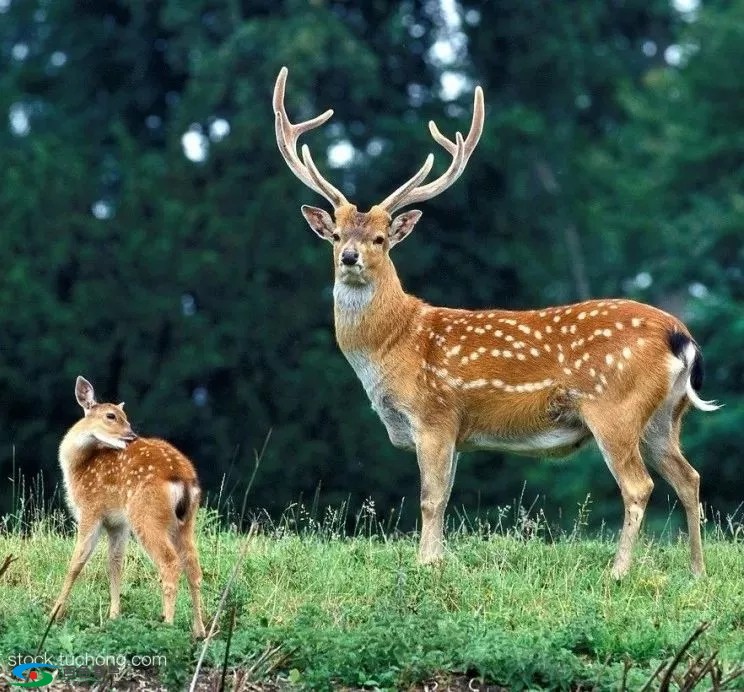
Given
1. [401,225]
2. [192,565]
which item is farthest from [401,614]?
[401,225]

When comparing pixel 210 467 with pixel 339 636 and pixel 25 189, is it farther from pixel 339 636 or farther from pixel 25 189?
pixel 339 636

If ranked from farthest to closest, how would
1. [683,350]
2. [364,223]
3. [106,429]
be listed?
[364,223], [683,350], [106,429]

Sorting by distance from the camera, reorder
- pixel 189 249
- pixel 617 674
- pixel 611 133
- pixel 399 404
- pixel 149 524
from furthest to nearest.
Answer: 1. pixel 611 133
2. pixel 189 249
3. pixel 399 404
4. pixel 149 524
5. pixel 617 674

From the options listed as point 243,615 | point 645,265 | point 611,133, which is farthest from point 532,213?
point 243,615

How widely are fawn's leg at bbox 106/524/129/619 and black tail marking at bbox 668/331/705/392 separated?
3.13m

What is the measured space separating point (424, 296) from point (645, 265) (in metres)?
5.42

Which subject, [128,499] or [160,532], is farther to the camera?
[128,499]

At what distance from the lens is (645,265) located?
31.3 meters

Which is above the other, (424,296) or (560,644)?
(560,644)

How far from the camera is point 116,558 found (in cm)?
866

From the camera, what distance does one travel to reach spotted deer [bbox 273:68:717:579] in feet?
32.3

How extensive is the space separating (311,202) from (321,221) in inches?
687

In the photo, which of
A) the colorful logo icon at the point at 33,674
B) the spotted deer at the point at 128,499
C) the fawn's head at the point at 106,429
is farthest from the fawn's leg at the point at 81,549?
the colorful logo icon at the point at 33,674

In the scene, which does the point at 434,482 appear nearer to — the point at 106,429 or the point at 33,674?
the point at 106,429
